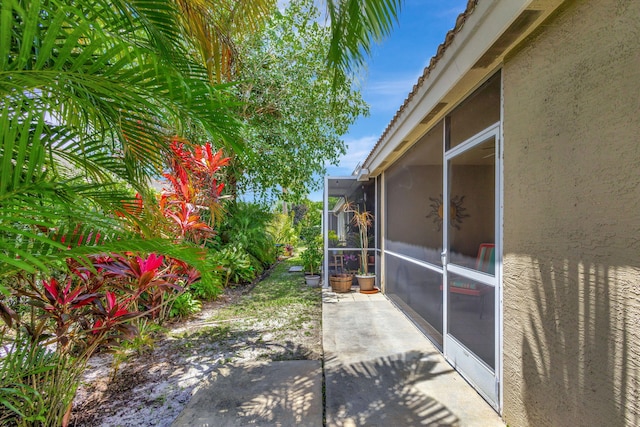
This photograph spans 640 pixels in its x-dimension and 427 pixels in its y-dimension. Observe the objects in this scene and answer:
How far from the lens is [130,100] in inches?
65.9

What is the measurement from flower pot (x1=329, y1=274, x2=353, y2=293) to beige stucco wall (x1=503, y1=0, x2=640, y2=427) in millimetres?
5254

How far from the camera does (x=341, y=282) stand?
773cm

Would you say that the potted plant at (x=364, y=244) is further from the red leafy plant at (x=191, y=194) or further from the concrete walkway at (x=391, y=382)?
the red leafy plant at (x=191, y=194)

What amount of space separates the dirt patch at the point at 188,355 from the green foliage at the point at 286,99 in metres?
3.80

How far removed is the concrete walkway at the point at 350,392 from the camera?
269cm

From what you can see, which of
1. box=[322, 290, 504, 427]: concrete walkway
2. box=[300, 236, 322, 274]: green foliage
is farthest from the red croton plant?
box=[300, 236, 322, 274]: green foliage

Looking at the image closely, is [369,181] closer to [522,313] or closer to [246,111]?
[246,111]

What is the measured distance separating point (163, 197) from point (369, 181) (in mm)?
5387

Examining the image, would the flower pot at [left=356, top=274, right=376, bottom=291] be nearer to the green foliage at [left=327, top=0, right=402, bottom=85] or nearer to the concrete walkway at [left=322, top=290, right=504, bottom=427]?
the concrete walkway at [left=322, top=290, right=504, bottom=427]

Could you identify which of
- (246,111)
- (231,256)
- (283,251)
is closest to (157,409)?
(231,256)

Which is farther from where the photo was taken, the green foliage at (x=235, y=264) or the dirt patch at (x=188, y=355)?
the green foliage at (x=235, y=264)

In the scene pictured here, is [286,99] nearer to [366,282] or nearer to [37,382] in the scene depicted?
[366,282]

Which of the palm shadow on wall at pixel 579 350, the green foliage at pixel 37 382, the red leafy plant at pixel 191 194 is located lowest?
the green foliage at pixel 37 382

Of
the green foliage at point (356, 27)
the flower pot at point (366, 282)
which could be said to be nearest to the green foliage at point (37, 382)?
the green foliage at point (356, 27)
